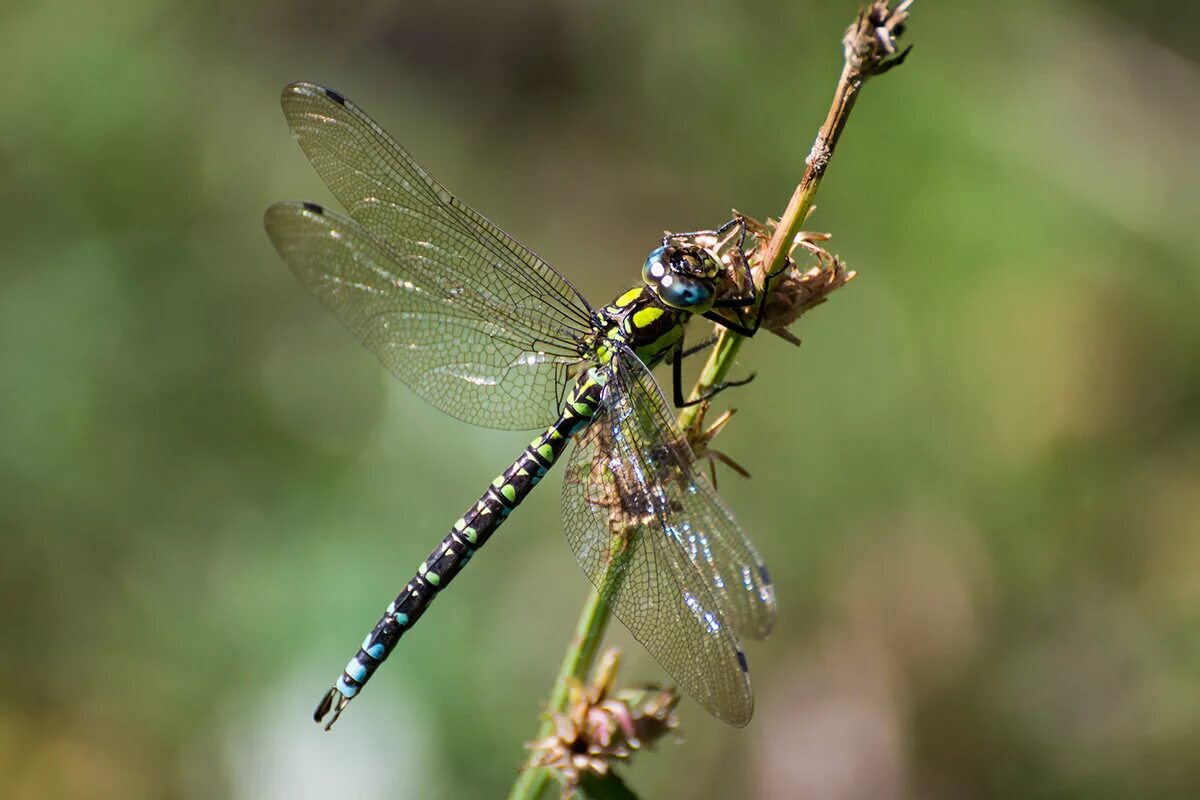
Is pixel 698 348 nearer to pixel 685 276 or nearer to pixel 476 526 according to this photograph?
pixel 685 276

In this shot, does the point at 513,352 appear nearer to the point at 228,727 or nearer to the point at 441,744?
the point at 441,744

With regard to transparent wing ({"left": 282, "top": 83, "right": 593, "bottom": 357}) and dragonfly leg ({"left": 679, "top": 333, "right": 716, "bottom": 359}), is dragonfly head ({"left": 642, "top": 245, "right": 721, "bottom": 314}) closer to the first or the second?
dragonfly leg ({"left": 679, "top": 333, "right": 716, "bottom": 359})

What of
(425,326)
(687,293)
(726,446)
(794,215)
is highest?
(726,446)

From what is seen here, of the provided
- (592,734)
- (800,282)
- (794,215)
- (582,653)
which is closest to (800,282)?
(800,282)

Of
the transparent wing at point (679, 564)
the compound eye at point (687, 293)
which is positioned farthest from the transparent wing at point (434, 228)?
the transparent wing at point (679, 564)

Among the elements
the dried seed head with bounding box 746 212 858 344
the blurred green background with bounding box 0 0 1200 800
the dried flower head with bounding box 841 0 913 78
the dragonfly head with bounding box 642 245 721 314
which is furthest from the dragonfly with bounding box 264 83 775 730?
the blurred green background with bounding box 0 0 1200 800
